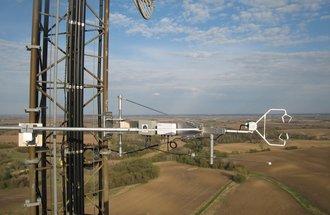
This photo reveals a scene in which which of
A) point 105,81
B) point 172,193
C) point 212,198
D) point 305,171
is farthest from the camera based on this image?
point 305,171

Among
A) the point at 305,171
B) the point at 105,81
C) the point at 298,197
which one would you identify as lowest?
the point at 298,197

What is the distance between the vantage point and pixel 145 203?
62.8ft

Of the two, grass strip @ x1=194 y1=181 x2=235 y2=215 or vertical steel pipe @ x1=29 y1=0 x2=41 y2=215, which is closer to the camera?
vertical steel pipe @ x1=29 y1=0 x2=41 y2=215

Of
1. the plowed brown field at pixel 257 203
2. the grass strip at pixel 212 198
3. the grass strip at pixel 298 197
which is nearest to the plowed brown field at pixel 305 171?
the grass strip at pixel 298 197

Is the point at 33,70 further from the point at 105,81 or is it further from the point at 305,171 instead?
the point at 305,171

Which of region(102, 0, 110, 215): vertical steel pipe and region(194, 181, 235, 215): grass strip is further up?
region(102, 0, 110, 215): vertical steel pipe

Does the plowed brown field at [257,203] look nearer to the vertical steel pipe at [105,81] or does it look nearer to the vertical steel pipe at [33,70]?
the vertical steel pipe at [105,81]

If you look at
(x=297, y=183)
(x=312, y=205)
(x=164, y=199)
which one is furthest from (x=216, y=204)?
(x=297, y=183)

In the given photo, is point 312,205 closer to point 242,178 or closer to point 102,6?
point 242,178

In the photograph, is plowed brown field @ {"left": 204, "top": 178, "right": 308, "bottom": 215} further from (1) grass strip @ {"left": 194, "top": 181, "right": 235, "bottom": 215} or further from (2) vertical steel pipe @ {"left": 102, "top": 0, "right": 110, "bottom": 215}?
(2) vertical steel pipe @ {"left": 102, "top": 0, "right": 110, "bottom": 215}

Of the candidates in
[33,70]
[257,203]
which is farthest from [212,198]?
[33,70]

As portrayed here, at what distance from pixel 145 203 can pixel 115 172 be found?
318 inches

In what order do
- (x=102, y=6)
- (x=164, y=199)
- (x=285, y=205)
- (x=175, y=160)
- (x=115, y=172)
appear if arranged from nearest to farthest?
(x=102, y=6)
(x=285, y=205)
(x=164, y=199)
(x=115, y=172)
(x=175, y=160)

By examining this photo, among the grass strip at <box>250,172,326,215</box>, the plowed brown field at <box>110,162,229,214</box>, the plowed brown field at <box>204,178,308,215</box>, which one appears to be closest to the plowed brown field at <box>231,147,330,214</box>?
the grass strip at <box>250,172,326,215</box>
